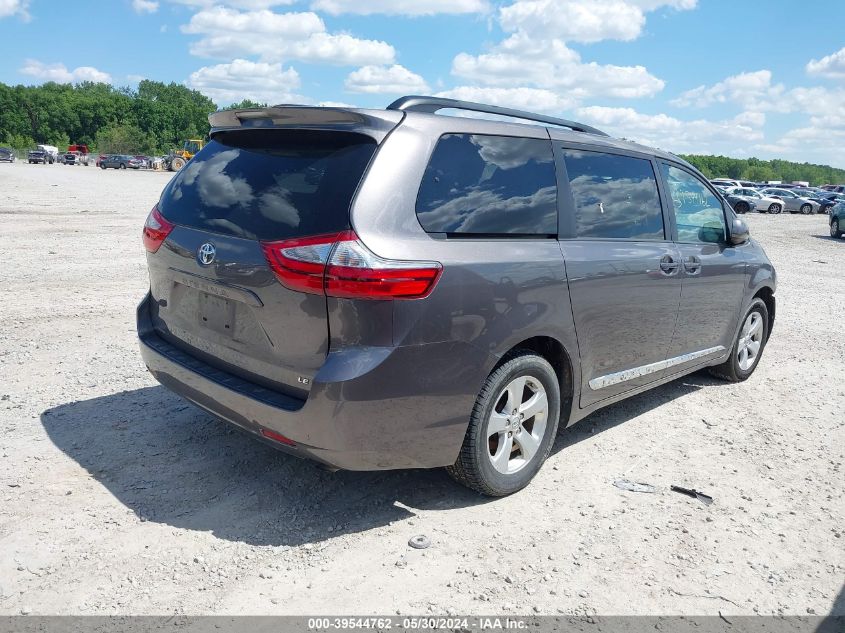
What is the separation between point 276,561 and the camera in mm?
3088

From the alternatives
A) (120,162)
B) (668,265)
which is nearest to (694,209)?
(668,265)

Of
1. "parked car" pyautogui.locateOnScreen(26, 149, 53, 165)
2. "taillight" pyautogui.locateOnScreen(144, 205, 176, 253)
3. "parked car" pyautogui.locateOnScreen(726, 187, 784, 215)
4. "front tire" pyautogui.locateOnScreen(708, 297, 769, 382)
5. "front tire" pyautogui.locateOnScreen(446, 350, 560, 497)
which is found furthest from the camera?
"parked car" pyautogui.locateOnScreen(26, 149, 53, 165)

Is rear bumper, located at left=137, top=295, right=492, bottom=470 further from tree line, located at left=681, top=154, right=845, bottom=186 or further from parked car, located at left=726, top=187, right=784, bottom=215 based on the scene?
tree line, located at left=681, top=154, right=845, bottom=186

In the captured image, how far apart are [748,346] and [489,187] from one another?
3.85 metres

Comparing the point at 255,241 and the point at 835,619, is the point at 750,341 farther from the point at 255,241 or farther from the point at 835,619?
the point at 255,241

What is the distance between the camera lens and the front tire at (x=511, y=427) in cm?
350

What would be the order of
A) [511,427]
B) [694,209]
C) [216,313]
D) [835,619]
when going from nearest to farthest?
1. [835,619]
2. [216,313]
3. [511,427]
4. [694,209]

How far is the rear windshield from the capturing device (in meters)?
3.11

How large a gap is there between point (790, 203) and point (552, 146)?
4832cm

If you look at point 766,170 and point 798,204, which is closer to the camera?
point 798,204

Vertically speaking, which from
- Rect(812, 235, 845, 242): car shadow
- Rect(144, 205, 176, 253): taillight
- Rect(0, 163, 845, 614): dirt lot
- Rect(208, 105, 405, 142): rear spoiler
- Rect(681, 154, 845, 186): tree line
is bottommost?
Rect(0, 163, 845, 614): dirt lot

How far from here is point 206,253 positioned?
3.41 metres

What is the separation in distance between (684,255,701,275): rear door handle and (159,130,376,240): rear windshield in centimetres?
275

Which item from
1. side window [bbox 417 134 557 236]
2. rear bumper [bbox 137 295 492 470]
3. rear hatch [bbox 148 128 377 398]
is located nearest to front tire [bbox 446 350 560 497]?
rear bumper [bbox 137 295 492 470]
